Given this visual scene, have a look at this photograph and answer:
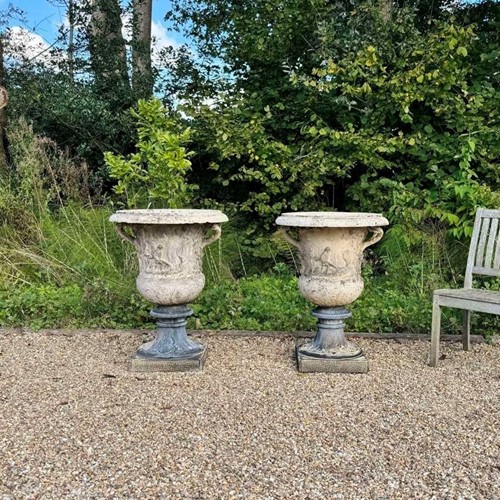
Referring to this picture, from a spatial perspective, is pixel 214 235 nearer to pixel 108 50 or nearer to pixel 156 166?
pixel 156 166

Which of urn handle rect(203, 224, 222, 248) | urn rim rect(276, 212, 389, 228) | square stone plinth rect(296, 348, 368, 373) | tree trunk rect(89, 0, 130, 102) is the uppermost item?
tree trunk rect(89, 0, 130, 102)

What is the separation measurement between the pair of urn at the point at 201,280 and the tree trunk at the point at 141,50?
3.63 meters

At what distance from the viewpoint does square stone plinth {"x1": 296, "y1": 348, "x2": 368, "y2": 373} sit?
3.10 meters

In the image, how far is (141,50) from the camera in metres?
6.61

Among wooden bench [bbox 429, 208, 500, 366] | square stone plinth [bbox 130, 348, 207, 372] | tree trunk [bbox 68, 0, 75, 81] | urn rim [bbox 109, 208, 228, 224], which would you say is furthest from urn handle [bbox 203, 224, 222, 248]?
tree trunk [bbox 68, 0, 75, 81]

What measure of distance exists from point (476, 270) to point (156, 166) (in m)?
2.61

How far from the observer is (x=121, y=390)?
9.20 feet

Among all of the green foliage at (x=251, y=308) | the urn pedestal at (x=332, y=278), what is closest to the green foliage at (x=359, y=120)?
the green foliage at (x=251, y=308)

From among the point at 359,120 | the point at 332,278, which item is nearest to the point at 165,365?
the point at 332,278

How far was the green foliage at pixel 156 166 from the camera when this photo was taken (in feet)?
14.9

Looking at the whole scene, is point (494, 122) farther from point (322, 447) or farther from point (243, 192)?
point (322, 447)

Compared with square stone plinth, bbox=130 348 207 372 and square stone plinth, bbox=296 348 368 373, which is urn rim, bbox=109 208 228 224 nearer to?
square stone plinth, bbox=130 348 207 372

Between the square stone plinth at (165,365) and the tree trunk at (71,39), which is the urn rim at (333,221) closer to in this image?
the square stone plinth at (165,365)

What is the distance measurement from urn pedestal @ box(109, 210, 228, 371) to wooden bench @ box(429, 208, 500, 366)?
4.42ft
